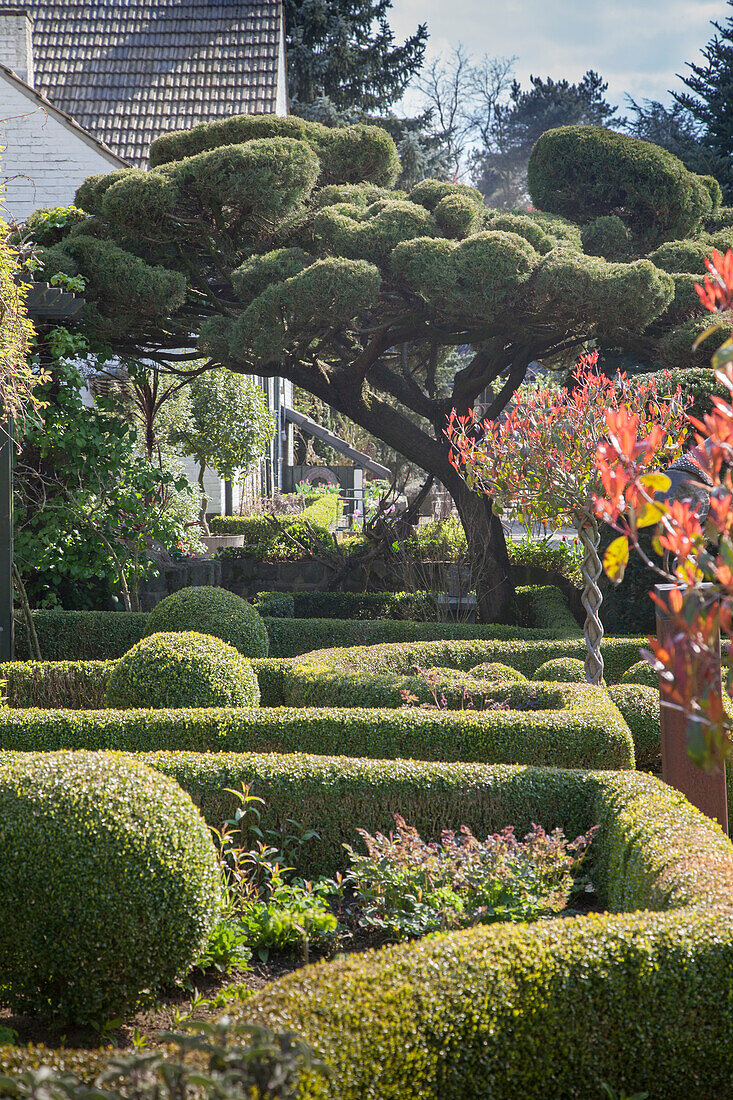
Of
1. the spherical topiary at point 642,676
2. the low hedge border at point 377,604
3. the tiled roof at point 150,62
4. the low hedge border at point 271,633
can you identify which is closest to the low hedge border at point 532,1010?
the spherical topiary at point 642,676

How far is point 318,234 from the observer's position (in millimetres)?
8594

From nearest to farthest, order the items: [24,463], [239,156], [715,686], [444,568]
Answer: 1. [715,686]
2. [239,156]
3. [24,463]
4. [444,568]

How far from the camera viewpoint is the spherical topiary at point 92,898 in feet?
8.41

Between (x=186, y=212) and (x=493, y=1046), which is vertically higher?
(x=186, y=212)

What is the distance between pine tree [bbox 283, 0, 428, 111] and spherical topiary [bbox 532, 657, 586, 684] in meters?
18.5

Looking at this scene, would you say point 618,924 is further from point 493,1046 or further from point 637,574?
point 637,574

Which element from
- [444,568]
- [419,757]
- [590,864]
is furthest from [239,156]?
[590,864]

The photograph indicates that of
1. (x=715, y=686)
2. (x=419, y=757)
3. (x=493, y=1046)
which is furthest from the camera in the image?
(x=419, y=757)

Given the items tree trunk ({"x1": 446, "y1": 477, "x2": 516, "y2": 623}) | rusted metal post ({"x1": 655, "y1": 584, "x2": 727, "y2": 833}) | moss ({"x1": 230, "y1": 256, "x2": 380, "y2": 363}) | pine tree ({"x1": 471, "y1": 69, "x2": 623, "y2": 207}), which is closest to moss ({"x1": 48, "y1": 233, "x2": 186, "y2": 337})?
moss ({"x1": 230, "y1": 256, "x2": 380, "y2": 363})

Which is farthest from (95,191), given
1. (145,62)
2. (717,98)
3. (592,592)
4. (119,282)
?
(717,98)

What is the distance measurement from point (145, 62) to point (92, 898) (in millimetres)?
15552

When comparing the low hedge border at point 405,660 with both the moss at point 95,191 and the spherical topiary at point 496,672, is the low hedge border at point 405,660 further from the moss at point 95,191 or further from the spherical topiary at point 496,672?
the moss at point 95,191

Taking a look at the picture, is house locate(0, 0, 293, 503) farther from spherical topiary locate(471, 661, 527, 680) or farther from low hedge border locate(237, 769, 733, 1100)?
low hedge border locate(237, 769, 733, 1100)

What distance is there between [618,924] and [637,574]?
19.8 ft
